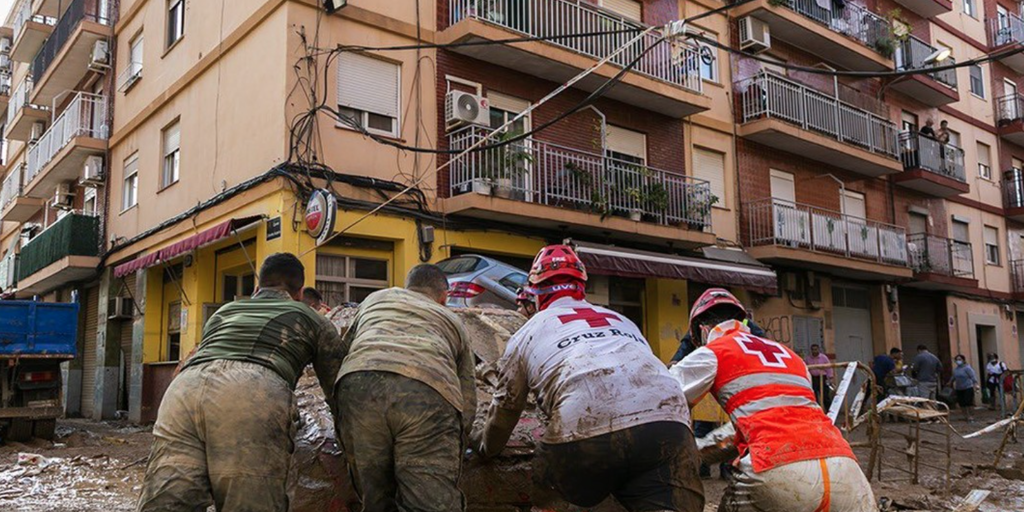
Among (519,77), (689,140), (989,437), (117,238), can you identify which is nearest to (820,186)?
(689,140)

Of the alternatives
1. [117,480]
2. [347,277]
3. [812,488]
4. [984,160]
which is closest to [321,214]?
[347,277]

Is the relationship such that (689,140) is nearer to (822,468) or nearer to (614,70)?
(614,70)

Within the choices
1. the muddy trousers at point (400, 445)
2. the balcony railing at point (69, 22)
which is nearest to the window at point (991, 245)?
the balcony railing at point (69, 22)

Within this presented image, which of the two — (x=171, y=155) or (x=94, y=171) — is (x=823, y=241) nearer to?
(x=171, y=155)

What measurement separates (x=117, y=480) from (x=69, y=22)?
16284mm

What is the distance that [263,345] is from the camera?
12.9ft

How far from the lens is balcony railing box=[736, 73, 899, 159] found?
1888 cm

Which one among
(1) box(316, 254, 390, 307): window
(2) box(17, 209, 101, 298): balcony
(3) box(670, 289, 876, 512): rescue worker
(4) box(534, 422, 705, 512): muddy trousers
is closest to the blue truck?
(1) box(316, 254, 390, 307): window

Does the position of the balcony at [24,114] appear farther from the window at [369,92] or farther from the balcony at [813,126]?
the balcony at [813,126]

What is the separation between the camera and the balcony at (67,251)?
18875mm

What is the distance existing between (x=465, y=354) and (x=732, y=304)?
1.32 meters

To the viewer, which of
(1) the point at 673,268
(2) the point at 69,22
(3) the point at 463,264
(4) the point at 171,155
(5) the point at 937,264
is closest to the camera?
(3) the point at 463,264

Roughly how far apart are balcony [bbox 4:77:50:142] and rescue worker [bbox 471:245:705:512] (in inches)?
978

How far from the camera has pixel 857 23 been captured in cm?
2234
